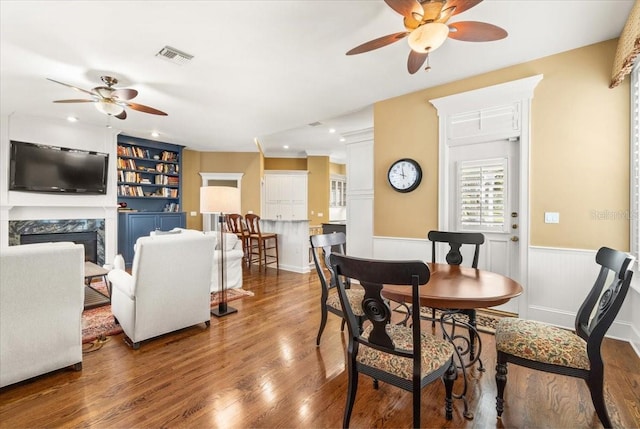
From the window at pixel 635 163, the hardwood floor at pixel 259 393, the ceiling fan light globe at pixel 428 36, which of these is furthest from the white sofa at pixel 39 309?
the window at pixel 635 163

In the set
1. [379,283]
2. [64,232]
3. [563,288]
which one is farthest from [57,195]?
[563,288]

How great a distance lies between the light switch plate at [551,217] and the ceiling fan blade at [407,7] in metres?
→ 2.36

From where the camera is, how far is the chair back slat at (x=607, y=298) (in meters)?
1.46

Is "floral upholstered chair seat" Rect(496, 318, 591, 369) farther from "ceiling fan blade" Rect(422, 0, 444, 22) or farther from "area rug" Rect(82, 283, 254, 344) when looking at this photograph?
"area rug" Rect(82, 283, 254, 344)

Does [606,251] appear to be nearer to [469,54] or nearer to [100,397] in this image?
[469,54]

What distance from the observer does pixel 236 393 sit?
76.9 inches

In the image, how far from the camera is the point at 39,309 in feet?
6.53

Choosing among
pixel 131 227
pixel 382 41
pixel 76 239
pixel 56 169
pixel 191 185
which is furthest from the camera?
pixel 191 185

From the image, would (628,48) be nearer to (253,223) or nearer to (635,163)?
(635,163)

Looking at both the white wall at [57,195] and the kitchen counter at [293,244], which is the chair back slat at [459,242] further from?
the white wall at [57,195]

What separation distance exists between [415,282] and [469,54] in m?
2.68

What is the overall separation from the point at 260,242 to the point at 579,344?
186 inches

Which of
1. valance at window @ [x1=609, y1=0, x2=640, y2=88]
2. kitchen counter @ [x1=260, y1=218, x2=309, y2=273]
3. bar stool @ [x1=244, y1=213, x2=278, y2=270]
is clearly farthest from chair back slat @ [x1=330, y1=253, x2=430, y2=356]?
bar stool @ [x1=244, y1=213, x2=278, y2=270]

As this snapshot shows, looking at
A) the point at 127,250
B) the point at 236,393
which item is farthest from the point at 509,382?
the point at 127,250
